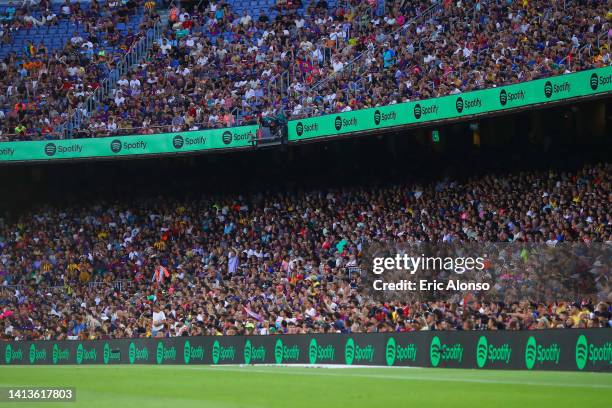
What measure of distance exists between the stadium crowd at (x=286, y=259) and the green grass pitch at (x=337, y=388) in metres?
2.39

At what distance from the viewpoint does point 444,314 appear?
929 inches

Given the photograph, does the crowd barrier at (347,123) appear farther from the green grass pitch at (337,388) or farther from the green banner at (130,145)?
the green grass pitch at (337,388)

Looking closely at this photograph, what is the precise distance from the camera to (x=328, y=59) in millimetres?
37000

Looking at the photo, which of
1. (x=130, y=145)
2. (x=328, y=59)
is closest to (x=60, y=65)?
(x=130, y=145)

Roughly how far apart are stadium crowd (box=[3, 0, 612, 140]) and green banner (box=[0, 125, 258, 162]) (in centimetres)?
45

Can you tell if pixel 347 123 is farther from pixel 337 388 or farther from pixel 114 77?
pixel 337 388

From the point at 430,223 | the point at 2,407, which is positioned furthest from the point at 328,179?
Answer: the point at 2,407

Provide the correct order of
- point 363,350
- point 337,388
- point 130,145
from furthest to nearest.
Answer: point 130,145, point 363,350, point 337,388

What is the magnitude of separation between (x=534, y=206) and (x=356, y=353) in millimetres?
6579

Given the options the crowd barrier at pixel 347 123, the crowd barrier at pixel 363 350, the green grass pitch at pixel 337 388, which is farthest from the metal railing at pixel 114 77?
the green grass pitch at pixel 337 388

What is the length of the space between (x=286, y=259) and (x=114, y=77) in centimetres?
1303

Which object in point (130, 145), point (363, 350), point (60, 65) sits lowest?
point (363, 350)

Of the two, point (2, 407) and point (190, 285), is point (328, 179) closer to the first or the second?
point (190, 285)

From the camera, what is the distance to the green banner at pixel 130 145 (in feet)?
119
